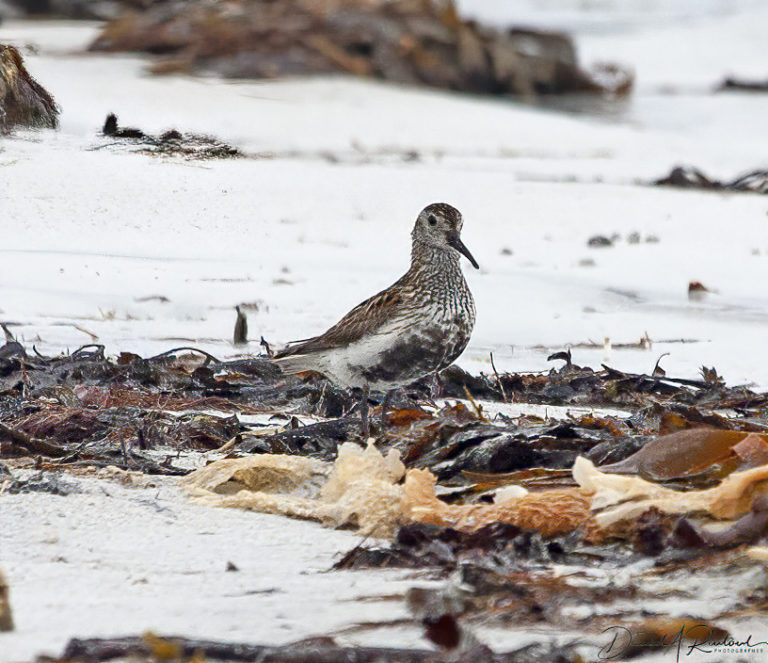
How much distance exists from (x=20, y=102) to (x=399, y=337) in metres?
1.40

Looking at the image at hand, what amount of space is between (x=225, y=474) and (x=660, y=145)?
747cm

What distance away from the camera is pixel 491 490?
94.6 inches

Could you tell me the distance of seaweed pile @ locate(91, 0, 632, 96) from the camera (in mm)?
6656

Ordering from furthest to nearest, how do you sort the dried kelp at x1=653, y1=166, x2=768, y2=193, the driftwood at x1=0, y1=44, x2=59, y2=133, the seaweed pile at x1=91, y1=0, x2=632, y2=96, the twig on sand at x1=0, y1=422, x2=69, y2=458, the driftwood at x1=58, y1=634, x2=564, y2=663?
the dried kelp at x1=653, y1=166, x2=768, y2=193 < the seaweed pile at x1=91, y1=0, x2=632, y2=96 < the driftwood at x1=0, y1=44, x2=59, y2=133 < the twig on sand at x1=0, y1=422, x2=69, y2=458 < the driftwood at x1=58, y1=634, x2=564, y2=663

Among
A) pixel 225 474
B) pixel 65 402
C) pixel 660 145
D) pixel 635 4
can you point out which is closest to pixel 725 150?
pixel 660 145

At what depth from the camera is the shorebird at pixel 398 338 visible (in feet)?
12.5

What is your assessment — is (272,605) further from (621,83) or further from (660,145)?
(621,83)

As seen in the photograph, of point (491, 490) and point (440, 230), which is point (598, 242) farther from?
point (491, 490)

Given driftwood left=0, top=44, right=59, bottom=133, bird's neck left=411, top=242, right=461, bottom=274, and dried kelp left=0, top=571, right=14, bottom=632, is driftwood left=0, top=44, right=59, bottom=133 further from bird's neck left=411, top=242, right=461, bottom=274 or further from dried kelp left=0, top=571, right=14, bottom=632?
dried kelp left=0, top=571, right=14, bottom=632

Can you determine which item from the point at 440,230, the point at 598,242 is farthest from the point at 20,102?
the point at 598,242

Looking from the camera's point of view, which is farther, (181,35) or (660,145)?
(660,145)

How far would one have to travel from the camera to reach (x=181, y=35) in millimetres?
6695

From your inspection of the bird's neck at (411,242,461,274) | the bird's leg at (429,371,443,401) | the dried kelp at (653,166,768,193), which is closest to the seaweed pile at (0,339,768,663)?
the bird's leg at (429,371,443,401)
